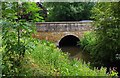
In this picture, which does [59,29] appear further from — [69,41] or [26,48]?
[26,48]

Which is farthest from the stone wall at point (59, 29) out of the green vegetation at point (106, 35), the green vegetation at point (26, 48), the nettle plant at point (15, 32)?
the nettle plant at point (15, 32)

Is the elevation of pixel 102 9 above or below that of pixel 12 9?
below

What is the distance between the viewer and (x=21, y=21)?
200 cm

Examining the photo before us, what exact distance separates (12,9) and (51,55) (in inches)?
45.7

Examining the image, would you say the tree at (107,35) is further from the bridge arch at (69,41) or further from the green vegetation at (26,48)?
the bridge arch at (69,41)

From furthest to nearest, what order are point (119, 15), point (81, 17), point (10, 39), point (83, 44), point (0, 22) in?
point (81, 17) → point (83, 44) → point (119, 15) → point (10, 39) → point (0, 22)

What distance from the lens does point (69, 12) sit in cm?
742

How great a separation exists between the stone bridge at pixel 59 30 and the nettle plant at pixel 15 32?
11.8 feet

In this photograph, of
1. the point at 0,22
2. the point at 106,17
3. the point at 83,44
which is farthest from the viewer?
the point at 83,44

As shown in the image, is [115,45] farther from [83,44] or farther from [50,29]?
[50,29]

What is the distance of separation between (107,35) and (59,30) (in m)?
2.06

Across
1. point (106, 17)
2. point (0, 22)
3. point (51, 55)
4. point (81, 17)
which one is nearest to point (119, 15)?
point (106, 17)

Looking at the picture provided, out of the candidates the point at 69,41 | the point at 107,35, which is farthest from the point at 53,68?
the point at 69,41

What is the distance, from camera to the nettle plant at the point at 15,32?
1930 mm
